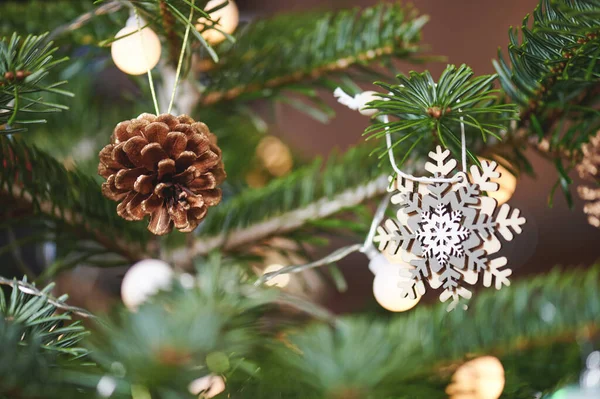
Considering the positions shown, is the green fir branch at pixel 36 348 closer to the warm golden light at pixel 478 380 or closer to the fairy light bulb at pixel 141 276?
the fairy light bulb at pixel 141 276

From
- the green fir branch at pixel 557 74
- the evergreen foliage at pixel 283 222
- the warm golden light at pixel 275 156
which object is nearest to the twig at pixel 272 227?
the evergreen foliage at pixel 283 222

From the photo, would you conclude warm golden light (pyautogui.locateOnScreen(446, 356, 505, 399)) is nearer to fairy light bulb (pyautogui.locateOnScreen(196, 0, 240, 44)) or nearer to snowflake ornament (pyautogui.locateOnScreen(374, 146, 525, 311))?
snowflake ornament (pyautogui.locateOnScreen(374, 146, 525, 311))

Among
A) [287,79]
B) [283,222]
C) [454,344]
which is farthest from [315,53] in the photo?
[454,344]

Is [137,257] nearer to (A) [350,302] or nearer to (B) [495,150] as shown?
(B) [495,150]

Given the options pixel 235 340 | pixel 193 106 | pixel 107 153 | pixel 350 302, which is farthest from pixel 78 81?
pixel 350 302

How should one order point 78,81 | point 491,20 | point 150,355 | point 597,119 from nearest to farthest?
point 150,355 → point 597,119 → point 78,81 → point 491,20
